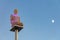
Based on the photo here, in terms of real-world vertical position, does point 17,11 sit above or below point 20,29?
above

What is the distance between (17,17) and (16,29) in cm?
90

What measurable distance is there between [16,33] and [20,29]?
1.51 ft

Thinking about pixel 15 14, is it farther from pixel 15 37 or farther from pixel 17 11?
pixel 15 37

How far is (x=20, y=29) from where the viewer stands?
1575 cm

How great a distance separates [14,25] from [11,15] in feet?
2.41

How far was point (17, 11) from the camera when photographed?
16.0 metres

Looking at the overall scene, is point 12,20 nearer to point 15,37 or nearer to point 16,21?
point 16,21

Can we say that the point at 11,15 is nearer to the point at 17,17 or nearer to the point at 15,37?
the point at 17,17

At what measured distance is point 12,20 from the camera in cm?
1597

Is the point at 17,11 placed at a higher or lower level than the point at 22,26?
higher

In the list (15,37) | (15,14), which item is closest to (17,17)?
(15,14)

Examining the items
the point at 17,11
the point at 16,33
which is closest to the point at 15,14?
the point at 17,11

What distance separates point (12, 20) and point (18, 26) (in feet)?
2.22

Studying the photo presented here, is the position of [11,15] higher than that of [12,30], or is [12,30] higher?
[11,15]
